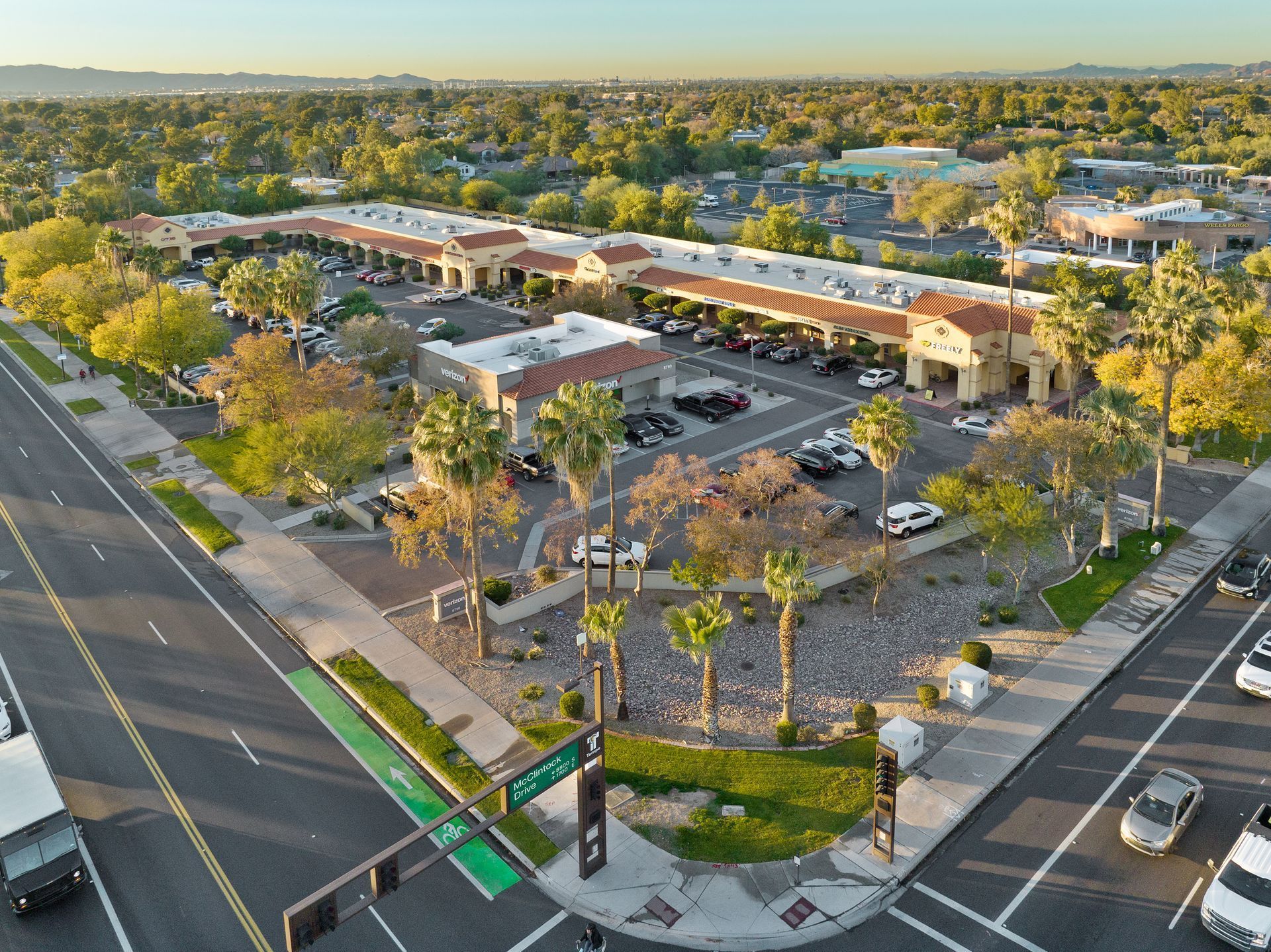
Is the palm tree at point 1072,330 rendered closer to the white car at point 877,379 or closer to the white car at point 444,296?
the white car at point 877,379

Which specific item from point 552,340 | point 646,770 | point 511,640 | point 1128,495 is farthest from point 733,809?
point 552,340

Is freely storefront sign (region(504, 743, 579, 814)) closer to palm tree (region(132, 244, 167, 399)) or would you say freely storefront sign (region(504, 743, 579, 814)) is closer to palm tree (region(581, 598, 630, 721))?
palm tree (region(581, 598, 630, 721))

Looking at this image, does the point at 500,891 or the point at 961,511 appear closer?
the point at 500,891

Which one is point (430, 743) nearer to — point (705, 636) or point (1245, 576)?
point (705, 636)

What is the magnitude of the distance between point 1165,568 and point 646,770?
2637 centimetres

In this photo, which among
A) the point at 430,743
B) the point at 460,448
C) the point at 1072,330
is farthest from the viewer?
the point at 1072,330

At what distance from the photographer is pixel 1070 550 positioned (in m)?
43.3

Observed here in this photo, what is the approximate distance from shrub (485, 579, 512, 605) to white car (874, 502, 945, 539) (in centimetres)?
1769

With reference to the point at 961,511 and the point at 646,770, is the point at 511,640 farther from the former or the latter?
the point at 961,511

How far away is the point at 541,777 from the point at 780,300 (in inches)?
2244

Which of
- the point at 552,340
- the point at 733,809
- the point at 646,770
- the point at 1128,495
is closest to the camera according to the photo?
the point at 733,809

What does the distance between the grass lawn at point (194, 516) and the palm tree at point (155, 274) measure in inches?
571

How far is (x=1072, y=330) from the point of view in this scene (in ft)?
171

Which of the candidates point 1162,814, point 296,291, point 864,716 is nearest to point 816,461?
point 864,716
